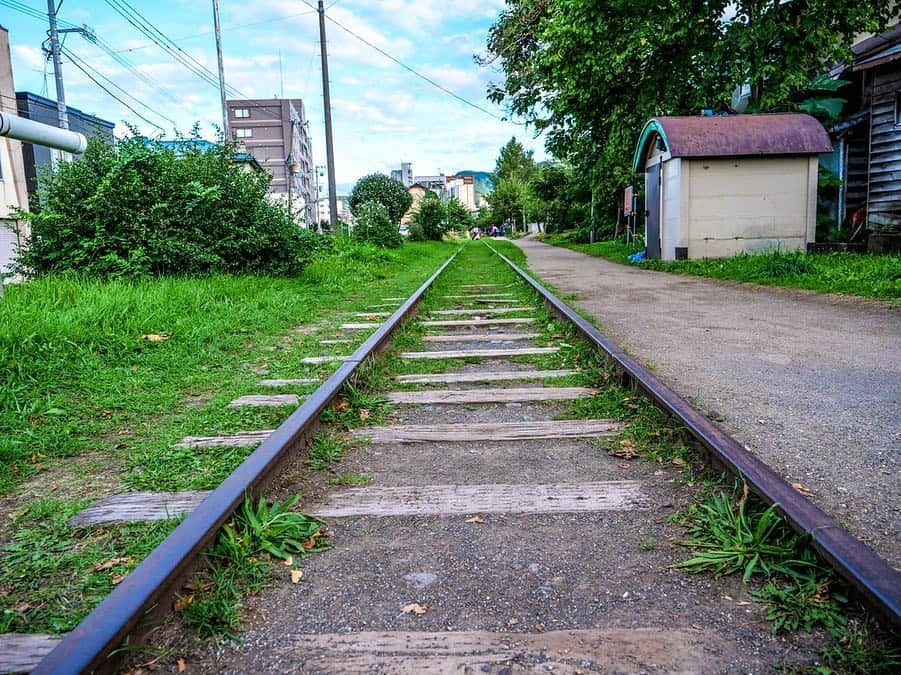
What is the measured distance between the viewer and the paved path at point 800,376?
2455mm

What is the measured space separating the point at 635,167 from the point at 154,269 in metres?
12.9

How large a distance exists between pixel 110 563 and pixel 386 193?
4300 cm

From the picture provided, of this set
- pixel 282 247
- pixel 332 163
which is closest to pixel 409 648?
pixel 282 247

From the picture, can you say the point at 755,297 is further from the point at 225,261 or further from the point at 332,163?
the point at 332,163

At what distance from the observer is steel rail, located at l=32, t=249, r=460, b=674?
1320 millimetres

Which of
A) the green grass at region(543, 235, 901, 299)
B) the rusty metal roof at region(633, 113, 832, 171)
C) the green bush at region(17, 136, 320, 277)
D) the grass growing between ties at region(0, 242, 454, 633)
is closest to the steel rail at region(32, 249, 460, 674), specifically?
the grass growing between ties at region(0, 242, 454, 633)

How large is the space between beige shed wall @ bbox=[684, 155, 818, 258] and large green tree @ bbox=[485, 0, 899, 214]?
1.93 meters

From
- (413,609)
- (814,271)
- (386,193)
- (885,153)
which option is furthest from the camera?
(386,193)

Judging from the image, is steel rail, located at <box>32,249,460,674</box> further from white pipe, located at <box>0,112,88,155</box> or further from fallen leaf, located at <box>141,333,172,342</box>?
white pipe, located at <box>0,112,88,155</box>

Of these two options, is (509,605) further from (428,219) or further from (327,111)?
(428,219)

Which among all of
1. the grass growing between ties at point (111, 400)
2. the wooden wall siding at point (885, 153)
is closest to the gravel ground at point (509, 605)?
the grass growing between ties at point (111, 400)

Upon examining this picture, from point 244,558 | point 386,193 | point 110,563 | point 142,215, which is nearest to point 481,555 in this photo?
point 244,558

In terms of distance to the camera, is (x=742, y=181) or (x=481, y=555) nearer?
(x=481, y=555)

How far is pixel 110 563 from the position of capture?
1953mm
